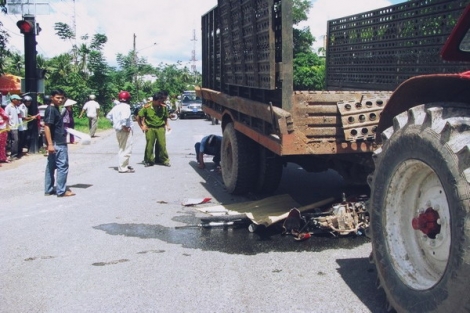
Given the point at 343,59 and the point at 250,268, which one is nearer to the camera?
the point at 250,268

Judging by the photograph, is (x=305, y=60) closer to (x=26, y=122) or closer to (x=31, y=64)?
(x=31, y=64)

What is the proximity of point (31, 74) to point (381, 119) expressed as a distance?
512 inches

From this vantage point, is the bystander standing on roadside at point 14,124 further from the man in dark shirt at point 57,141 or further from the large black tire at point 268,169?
the large black tire at point 268,169

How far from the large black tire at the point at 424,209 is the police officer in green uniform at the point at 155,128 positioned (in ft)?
29.9

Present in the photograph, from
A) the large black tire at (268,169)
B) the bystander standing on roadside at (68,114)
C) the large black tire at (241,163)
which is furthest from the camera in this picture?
the bystander standing on roadside at (68,114)

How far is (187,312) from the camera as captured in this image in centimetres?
430

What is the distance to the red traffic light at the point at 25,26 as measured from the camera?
583 inches

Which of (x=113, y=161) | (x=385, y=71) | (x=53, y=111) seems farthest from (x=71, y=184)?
(x=385, y=71)

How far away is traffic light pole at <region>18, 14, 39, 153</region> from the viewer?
15.2 metres

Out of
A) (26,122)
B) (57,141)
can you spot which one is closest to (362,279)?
(57,141)

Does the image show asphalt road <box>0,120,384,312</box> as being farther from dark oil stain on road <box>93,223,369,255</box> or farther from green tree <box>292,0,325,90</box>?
green tree <box>292,0,325,90</box>

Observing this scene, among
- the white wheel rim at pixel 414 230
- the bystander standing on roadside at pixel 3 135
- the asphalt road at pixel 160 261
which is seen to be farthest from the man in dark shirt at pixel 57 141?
the white wheel rim at pixel 414 230

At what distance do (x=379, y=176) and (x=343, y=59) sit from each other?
5.37 meters

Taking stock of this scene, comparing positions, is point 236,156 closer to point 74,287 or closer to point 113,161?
point 74,287
